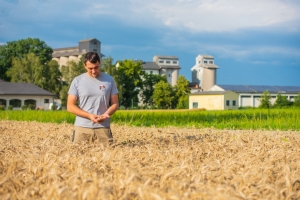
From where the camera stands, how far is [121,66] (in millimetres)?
80625

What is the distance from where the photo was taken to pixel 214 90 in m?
75.7

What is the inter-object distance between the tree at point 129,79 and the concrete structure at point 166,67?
19958 millimetres

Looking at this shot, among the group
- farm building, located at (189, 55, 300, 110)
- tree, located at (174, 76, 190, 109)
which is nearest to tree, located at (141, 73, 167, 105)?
tree, located at (174, 76, 190, 109)

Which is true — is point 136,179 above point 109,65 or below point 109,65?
below

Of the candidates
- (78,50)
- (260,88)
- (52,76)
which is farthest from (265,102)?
(78,50)

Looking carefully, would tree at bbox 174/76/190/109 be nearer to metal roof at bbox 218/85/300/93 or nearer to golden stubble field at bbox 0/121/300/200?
metal roof at bbox 218/85/300/93

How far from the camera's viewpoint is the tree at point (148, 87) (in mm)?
85662

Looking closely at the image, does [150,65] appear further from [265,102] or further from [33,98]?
[33,98]

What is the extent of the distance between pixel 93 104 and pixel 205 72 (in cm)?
10145

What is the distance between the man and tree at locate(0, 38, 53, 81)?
76.2 m

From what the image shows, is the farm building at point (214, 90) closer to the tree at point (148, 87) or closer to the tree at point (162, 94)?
the tree at point (162, 94)

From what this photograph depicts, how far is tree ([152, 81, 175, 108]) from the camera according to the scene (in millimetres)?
79188

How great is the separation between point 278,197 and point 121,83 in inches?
2890

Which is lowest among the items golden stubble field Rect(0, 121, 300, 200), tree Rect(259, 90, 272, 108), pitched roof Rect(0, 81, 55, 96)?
golden stubble field Rect(0, 121, 300, 200)
